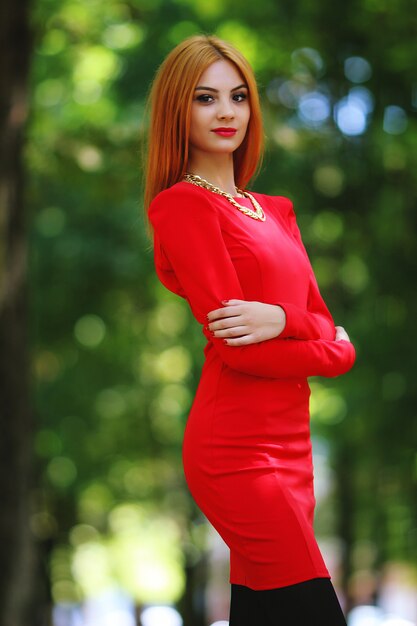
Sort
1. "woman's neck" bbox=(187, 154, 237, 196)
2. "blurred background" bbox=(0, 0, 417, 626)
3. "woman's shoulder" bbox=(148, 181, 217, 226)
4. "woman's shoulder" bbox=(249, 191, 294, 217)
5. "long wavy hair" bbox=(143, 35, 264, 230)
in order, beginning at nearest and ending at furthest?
"woman's shoulder" bbox=(148, 181, 217, 226) → "long wavy hair" bbox=(143, 35, 264, 230) → "woman's neck" bbox=(187, 154, 237, 196) → "woman's shoulder" bbox=(249, 191, 294, 217) → "blurred background" bbox=(0, 0, 417, 626)

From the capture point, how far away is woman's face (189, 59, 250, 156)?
10.4 feet

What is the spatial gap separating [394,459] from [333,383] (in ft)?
3.62

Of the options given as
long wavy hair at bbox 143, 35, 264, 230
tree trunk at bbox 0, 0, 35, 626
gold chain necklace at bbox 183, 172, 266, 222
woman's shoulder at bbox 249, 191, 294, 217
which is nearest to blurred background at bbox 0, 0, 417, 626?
tree trunk at bbox 0, 0, 35, 626

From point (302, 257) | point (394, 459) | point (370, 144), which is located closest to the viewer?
point (302, 257)

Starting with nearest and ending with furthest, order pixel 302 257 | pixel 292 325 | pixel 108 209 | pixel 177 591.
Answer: pixel 292 325
pixel 302 257
pixel 108 209
pixel 177 591

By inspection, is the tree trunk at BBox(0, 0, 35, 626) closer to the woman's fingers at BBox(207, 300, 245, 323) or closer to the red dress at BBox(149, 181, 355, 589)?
the red dress at BBox(149, 181, 355, 589)

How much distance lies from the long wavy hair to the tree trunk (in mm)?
5821

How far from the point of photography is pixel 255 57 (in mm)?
10016

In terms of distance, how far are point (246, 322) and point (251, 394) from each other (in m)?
0.23

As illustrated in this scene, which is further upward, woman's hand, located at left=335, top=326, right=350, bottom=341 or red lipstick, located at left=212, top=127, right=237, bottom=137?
red lipstick, located at left=212, top=127, right=237, bottom=137

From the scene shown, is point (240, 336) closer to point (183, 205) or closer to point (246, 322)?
point (246, 322)

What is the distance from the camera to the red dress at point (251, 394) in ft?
9.61

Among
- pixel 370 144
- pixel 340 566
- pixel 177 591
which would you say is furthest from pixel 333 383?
pixel 177 591

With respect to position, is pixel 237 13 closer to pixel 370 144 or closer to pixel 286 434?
pixel 370 144
